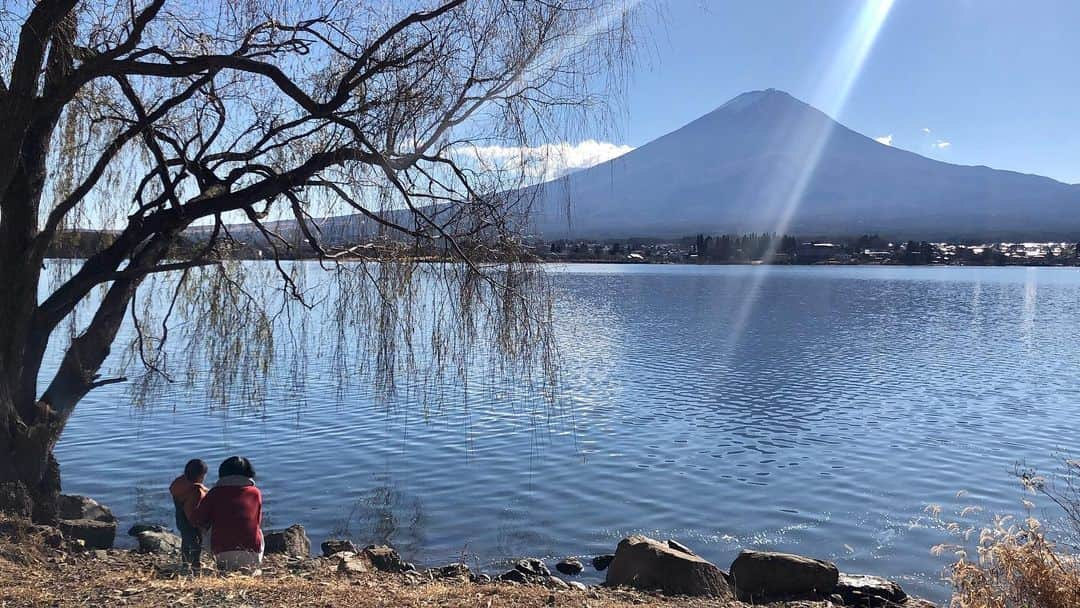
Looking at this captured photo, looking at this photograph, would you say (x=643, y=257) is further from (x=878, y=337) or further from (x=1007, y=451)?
(x=1007, y=451)

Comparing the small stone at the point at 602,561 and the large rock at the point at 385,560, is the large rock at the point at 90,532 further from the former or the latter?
the small stone at the point at 602,561

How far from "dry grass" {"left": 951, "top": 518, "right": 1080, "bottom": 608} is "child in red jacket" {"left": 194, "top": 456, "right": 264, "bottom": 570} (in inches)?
191

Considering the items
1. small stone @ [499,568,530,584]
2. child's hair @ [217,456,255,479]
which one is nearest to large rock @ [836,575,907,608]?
small stone @ [499,568,530,584]

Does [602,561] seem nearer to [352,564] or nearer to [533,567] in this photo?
[533,567]

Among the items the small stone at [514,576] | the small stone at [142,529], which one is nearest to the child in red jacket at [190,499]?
the small stone at [514,576]

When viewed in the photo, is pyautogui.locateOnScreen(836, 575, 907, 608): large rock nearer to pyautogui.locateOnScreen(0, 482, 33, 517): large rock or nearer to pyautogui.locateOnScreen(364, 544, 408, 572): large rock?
pyautogui.locateOnScreen(364, 544, 408, 572): large rock

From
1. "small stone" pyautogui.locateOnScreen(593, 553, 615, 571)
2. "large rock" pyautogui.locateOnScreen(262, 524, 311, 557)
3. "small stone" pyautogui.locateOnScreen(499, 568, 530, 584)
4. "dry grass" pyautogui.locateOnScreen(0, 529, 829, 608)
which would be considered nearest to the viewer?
"dry grass" pyautogui.locateOnScreen(0, 529, 829, 608)

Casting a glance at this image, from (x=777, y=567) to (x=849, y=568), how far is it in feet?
4.89

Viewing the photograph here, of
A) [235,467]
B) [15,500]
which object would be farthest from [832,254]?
[235,467]

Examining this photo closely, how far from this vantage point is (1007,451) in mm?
14125

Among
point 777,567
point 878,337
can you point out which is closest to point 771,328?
point 878,337

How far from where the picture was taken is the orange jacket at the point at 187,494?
7.18 meters

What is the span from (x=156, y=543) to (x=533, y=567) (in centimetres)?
376

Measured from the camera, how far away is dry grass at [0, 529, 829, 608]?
5180mm
